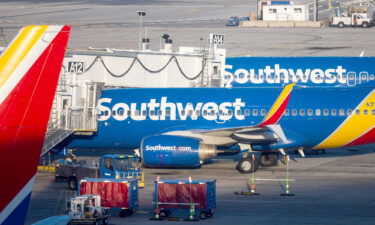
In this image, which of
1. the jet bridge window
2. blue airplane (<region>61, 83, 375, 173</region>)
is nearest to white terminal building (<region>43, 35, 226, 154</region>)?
blue airplane (<region>61, 83, 375, 173</region>)

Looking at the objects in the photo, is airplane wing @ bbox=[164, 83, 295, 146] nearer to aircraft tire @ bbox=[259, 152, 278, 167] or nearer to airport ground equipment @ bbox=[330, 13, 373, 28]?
aircraft tire @ bbox=[259, 152, 278, 167]

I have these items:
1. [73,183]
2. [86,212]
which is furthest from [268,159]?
[86,212]

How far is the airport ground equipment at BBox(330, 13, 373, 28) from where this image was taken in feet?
342

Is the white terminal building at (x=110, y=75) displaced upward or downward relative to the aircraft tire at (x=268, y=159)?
upward

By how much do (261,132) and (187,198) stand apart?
903 centimetres

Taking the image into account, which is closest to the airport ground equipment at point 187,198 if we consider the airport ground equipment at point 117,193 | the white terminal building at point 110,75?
the airport ground equipment at point 117,193

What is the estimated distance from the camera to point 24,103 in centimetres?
1129

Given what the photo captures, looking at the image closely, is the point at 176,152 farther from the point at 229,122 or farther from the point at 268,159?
the point at 268,159

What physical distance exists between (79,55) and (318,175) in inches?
562

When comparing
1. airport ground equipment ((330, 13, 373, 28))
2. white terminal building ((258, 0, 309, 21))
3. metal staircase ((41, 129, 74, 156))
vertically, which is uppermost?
white terminal building ((258, 0, 309, 21))

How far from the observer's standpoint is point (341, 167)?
4053cm

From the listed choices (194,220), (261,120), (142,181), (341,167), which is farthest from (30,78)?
(341,167)

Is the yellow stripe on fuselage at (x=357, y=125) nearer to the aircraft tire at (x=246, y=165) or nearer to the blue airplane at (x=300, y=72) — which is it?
the aircraft tire at (x=246, y=165)

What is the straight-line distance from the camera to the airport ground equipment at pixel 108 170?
117 feet
